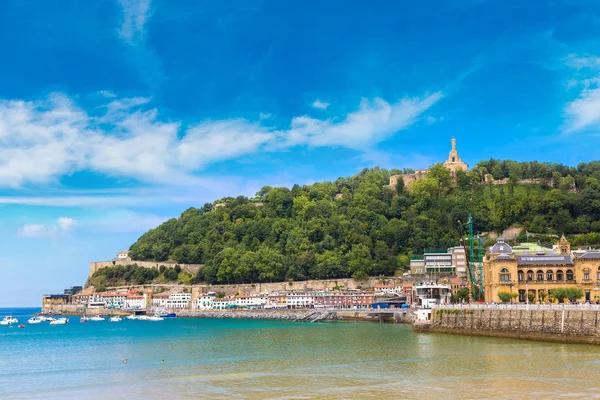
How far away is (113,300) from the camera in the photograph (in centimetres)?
12225

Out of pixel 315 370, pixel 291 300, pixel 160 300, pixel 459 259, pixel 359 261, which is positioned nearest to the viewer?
pixel 315 370

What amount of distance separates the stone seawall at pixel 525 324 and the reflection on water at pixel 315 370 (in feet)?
4.78

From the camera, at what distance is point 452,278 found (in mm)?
93938

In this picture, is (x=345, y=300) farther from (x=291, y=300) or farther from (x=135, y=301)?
(x=135, y=301)

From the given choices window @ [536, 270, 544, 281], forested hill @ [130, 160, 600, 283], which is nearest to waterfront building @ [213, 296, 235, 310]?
forested hill @ [130, 160, 600, 283]

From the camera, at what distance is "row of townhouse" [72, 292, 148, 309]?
11844 centimetres

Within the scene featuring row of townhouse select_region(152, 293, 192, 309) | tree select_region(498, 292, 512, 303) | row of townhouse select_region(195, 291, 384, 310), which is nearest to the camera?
tree select_region(498, 292, 512, 303)

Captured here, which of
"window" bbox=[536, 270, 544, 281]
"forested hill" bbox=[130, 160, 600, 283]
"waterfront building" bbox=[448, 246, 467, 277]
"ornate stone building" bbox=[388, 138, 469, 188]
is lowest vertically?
"window" bbox=[536, 270, 544, 281]

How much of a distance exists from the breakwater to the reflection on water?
1501 millimetres

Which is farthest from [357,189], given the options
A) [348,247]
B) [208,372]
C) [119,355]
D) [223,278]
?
[208,372]

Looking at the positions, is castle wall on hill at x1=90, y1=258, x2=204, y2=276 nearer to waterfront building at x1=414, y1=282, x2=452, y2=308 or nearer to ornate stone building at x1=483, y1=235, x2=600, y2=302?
waterfront building at x1=414, y1=282, x2=452, y2=308

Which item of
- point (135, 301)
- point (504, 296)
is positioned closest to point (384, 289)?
point (504, 296)

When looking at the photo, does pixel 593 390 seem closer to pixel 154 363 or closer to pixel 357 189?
pixel 154 363

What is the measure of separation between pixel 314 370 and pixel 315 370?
0.20 ft
